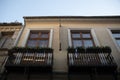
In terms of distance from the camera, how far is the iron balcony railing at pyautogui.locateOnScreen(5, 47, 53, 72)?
306 inches

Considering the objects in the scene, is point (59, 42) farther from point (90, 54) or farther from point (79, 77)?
point (79, 77)

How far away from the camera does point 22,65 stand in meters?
7.70

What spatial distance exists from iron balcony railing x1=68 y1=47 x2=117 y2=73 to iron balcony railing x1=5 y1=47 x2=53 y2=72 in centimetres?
129

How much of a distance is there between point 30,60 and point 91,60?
11.8 feet

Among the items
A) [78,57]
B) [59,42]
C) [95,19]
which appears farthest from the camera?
[95,19]

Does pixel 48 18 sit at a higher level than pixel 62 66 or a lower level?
higher

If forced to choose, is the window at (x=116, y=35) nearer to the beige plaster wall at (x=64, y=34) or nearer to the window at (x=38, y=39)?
the beige plaster wall at (x=64, y=34)

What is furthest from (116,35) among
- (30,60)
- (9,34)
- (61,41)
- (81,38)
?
(9,34)

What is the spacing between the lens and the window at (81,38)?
1033 centimetres

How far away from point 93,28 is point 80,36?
4.49 feet

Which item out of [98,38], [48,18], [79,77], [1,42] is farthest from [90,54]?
[1,42]

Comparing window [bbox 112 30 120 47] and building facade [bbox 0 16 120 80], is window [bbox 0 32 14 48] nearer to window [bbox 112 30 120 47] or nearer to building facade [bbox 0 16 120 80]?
building facade [bbox 0 16 120 80]

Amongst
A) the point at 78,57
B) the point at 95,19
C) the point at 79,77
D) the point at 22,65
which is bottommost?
the point at 79,77

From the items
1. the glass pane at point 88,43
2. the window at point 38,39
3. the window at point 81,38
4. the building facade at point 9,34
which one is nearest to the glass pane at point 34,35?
the window at point 38,39
